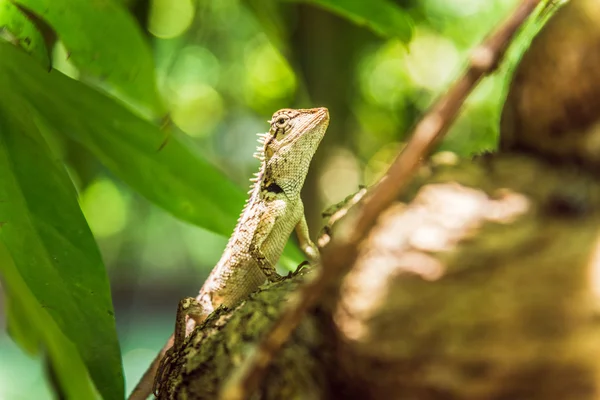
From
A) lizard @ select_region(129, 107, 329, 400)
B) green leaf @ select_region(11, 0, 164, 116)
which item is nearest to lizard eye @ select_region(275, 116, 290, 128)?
lizard @ select_region(129, 107, 329, 400)

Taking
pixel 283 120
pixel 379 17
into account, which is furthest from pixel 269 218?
pixel 379 17

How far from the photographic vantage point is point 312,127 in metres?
1.57

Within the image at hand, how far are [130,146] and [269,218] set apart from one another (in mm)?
410

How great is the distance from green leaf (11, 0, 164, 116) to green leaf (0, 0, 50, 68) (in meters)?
0.02

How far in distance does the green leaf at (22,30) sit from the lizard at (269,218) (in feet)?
2.10

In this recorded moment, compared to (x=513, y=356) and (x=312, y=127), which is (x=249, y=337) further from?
(x=312, y=127)

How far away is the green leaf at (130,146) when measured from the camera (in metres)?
1.17

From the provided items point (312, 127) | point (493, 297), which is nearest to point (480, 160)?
point (493, 297)

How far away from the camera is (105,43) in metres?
1.10

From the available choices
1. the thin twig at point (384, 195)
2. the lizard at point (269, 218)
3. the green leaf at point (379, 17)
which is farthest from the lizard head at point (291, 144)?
→ the thin twig at point (384, 195)

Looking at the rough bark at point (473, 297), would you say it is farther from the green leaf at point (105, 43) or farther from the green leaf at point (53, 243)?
the green leaf at point (105, 43)

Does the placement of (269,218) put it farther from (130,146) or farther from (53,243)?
(53,243)

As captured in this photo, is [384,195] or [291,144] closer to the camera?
[384,195]

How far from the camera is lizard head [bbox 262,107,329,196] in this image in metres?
1.57
